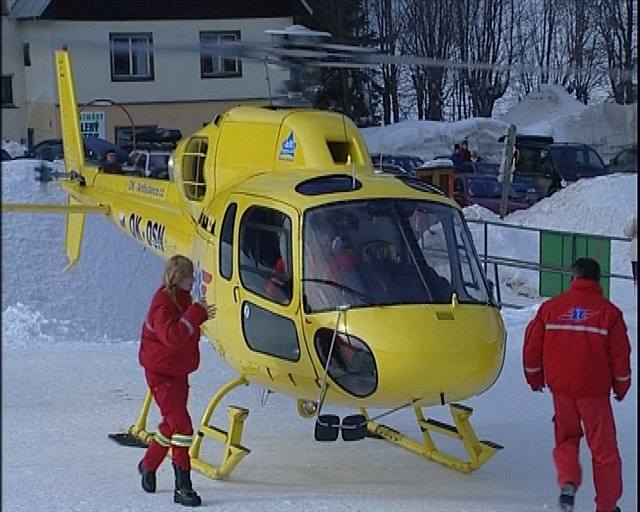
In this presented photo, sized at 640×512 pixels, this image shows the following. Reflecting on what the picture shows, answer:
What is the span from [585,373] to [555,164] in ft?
61.9

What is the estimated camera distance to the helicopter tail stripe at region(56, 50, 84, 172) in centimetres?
1020

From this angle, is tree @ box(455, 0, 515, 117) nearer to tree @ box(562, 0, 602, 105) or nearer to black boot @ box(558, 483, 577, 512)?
tree @ box(562, 0, 602, 105)

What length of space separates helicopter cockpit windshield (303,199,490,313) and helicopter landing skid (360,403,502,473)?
2.86 ft

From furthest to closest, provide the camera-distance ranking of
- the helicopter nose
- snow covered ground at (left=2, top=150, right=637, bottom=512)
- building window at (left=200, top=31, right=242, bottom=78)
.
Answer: building window at (left=200, top=31, right=242, bottom=78), snow covered ground at (left=2, top=150, right=637, bottom=512), the helicopter nose

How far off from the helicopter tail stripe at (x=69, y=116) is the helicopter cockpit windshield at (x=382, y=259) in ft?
16.6

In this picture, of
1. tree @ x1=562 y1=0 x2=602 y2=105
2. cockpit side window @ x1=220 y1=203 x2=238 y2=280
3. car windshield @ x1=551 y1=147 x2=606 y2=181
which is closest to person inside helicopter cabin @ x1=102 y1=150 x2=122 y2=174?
cockpit side window @ x1=220 y1=203 x2=238 y2=280

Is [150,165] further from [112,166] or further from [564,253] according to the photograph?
[564,253]

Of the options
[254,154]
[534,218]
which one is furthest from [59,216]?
[254,154]

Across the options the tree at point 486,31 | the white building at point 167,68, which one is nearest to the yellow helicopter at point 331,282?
the tree at point 486,31

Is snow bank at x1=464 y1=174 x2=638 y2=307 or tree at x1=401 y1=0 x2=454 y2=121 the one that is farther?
snow bank at x1=464 y1=174 x2=638 y2=307

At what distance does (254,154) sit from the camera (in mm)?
6422

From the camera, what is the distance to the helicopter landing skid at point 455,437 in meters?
6.09

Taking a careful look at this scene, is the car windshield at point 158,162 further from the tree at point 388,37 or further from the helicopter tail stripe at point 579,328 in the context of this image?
the helicopter tail stripe at point 579,328

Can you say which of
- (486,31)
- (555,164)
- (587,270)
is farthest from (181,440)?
(555,164)
